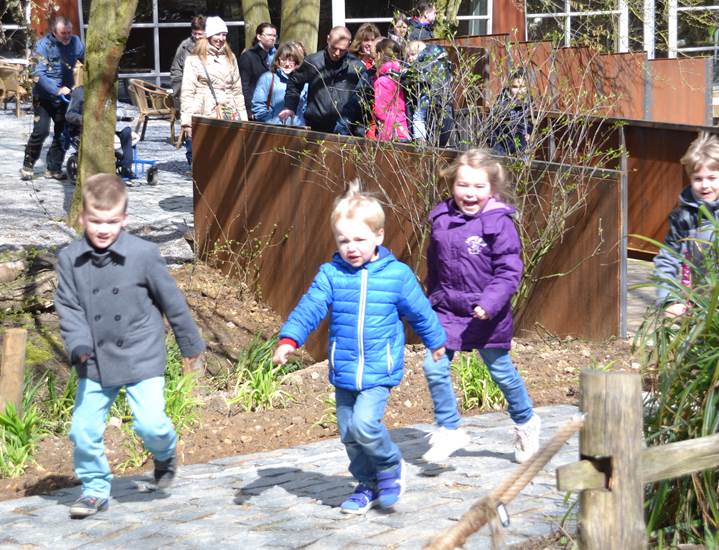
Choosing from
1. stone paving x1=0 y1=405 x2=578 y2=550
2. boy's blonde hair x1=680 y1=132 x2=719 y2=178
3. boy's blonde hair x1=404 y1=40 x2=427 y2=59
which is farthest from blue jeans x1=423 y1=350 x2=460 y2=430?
boy's blonde hair x1=404 y1=40 x2=427 y2=59

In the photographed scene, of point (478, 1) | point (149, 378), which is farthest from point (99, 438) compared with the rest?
point (478, 1)

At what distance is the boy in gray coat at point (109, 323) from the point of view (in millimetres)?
5066

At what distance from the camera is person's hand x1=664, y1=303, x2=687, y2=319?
14.8 feet

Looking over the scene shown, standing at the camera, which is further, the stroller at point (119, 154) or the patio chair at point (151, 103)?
the patio chair at point (151, 103)

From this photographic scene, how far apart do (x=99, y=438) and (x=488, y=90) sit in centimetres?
517

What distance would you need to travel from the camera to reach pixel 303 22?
48.1ft

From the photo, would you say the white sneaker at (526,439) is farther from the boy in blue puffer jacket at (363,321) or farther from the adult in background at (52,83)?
the adult in background at (52,83)

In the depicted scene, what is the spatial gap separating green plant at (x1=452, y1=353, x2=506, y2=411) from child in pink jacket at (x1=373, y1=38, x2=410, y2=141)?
2.59 meters

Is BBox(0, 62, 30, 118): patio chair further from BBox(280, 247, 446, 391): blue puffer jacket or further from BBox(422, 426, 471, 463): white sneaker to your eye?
BBox(280, 247, 446, 391): blue puffer jacket

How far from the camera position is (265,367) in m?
9.44

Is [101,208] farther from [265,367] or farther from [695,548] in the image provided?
[265,367]

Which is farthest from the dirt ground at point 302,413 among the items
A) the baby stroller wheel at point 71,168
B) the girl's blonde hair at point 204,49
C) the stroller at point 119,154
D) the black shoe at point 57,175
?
the black shoe at point 57,175

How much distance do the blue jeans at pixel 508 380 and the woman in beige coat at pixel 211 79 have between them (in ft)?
25.8

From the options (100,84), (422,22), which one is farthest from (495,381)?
(100,84)
